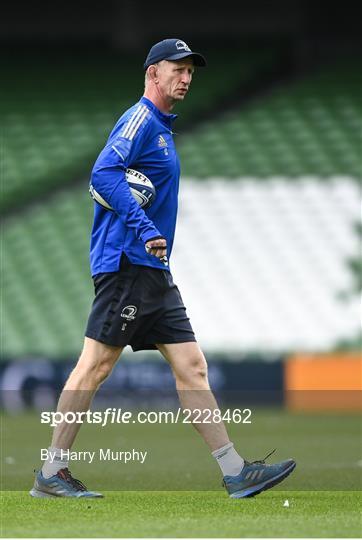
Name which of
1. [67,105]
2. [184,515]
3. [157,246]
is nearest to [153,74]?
[157,246]

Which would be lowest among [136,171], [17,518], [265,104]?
[265,104]

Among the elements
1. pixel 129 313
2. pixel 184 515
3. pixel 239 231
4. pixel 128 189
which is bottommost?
pixel 239 231

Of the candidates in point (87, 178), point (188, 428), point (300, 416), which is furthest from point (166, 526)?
point (87, 178)

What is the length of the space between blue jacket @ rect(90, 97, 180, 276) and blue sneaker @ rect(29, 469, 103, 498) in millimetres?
987

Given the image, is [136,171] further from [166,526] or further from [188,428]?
[188,428]

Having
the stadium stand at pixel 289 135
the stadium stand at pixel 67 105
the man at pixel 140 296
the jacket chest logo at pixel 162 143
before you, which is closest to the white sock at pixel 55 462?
the man at pixel 140 296

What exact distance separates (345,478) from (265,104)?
39.0 feet

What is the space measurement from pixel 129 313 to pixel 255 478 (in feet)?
3.20

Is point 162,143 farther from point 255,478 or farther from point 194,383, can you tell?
point 255,478

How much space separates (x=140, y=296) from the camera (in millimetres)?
6574

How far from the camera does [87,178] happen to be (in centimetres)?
1808

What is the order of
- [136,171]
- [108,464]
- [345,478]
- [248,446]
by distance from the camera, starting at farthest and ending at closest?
1. [248,446]
2. [108,464]
3. [345,478]
4. [136,171]

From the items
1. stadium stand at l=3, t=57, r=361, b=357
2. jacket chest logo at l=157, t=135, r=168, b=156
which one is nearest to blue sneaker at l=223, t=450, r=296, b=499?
jacket chest logo at l=157, t=135, r=168, b=156

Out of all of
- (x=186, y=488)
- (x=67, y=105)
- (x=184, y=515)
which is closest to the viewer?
(x=184, y=515)
